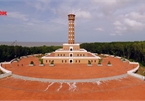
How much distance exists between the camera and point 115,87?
20.7 metres

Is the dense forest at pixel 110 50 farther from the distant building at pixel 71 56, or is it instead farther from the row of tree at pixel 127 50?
the distant building at pixel 71 56

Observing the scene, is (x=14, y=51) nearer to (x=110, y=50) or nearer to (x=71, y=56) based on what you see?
(x=71, y=56)

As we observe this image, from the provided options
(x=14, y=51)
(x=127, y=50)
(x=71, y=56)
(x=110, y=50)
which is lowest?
(x=71, y=56)

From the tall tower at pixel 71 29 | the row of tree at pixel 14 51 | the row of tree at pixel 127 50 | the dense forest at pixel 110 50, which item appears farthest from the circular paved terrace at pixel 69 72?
the tall tower at pixel 71 29

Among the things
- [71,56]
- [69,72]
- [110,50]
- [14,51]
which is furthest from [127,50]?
[14,51]

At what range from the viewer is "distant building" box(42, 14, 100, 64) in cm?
3569

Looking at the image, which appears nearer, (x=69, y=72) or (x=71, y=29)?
(x=69, y=72)

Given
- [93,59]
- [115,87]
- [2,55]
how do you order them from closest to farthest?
[115,87]
[93,59]
[2,55]

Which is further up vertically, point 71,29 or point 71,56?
point 71,29

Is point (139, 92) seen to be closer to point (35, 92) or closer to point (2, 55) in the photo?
point (35, 92)

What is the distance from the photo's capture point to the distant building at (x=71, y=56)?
35.7 metres

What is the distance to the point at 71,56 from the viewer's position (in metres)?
39.1

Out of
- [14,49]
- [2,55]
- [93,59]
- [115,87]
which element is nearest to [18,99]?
[115,87]

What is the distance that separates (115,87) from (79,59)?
15.8 m
